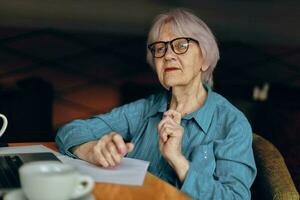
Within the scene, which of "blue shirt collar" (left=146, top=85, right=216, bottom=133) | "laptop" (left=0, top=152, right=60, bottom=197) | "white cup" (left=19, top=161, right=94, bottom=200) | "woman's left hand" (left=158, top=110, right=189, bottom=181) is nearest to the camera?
"white cup" (left=19, top=161, right=94, bottom=200)

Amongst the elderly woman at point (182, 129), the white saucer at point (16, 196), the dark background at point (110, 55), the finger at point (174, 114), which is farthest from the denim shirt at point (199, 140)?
the dark background at point (110, 55)

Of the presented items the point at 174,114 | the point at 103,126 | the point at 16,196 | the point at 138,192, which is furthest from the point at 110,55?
the point at 16,196

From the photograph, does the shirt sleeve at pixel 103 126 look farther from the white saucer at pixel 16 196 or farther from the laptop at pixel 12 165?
the white saucer at pixel 16 196

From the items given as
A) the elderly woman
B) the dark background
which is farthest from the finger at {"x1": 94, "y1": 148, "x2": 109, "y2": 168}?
the dark background

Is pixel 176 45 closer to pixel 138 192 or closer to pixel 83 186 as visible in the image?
pixel 138 192

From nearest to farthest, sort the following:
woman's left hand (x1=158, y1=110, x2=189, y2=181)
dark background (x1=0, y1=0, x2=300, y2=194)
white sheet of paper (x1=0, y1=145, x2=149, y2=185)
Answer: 1. white sheet of paper (x1=0, y1=145, x2=149, y2=185)
2. woman's left hand (x1=158, y1=110, x2=189, y2=181)
3. dark background (x1=0, y1=0, x2=300, y2=194)

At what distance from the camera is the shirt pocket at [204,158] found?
136cm

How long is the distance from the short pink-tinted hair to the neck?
8 cm

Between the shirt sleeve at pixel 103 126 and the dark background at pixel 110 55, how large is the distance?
3.74 ft

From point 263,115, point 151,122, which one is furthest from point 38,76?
point 151,122

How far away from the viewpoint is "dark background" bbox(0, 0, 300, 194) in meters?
2.77

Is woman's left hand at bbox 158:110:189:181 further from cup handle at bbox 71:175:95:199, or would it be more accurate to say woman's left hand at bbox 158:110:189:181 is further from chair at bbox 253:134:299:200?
cup handle at bbox 71:175:95:199

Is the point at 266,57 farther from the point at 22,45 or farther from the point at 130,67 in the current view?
the point at 22,45

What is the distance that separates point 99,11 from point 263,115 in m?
1.03
